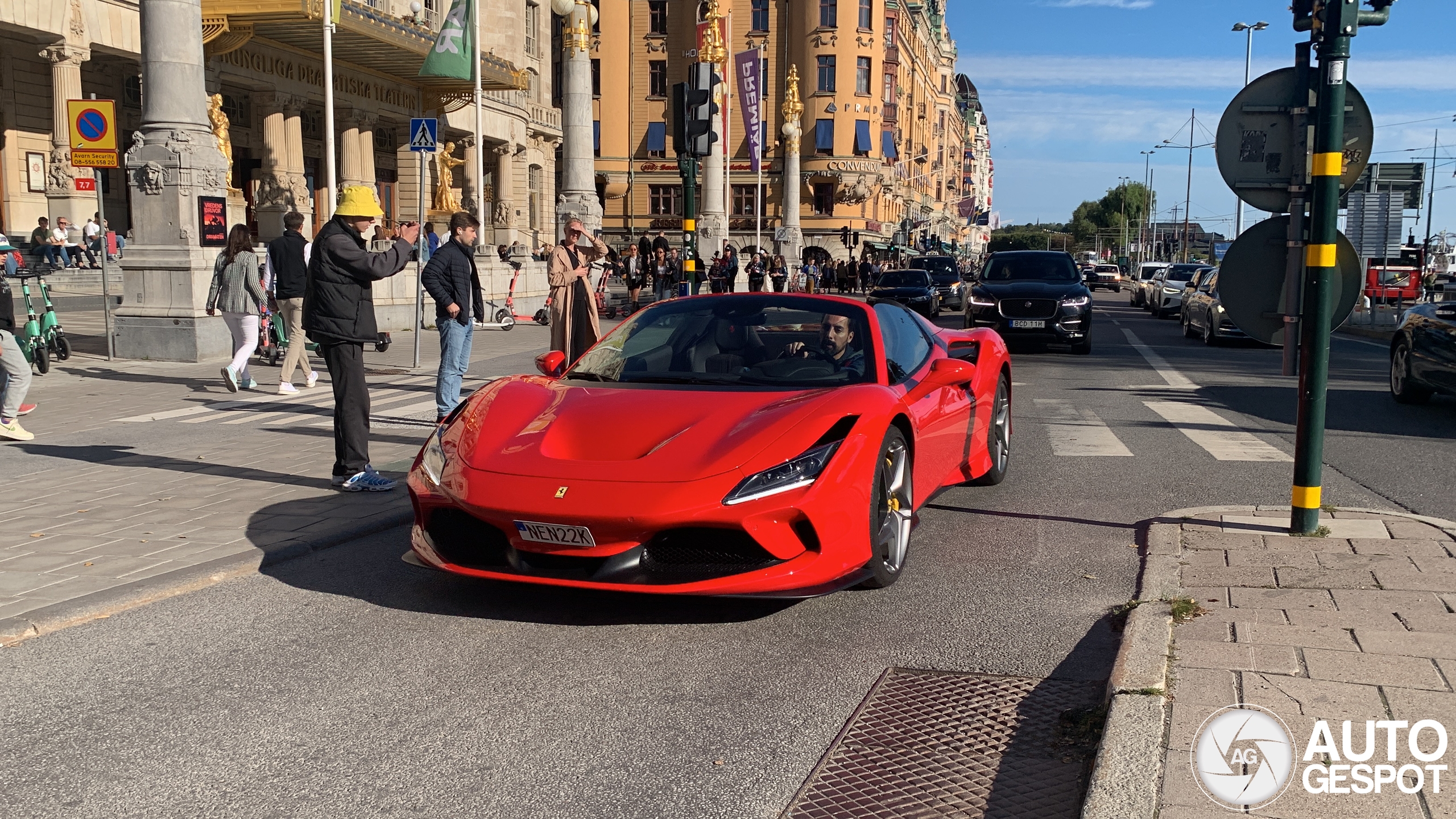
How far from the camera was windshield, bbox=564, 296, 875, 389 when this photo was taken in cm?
586

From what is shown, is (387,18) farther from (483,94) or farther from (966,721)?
(966,721)

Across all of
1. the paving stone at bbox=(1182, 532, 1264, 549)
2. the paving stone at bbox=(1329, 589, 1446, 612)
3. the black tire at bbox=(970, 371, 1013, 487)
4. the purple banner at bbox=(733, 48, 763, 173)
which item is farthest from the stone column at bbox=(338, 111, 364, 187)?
the paving stone at bbox=(1329, 589, 1446, 612)

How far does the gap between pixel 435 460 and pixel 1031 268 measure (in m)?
17.2

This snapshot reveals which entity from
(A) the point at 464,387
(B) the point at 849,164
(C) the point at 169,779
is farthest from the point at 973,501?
(B) the point at 849,164

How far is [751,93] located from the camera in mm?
46406

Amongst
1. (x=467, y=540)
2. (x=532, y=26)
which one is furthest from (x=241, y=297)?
(x=532, y=26)

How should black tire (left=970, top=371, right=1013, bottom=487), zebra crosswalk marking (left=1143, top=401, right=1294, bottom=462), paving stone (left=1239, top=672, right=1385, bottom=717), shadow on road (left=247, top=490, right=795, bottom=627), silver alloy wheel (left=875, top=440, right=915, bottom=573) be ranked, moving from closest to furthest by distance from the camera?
paving stone (left=1239, top=672, right=1385, bottom=717) < shadow on road (left=247, top=490, right=795, bottom=627) < silver alloy wheel (left=875, top=440, right=915, bottom=573) < black tire (left=970, top=371, right=1013, bottom=487) < zebra crosswalk marking (left=1143, top=401, right=1294, bottom=462)

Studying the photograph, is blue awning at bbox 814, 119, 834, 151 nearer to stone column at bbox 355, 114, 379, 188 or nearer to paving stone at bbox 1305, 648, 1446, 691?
stone column at bbox 355, 114, 379, 188

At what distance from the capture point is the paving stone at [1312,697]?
359cm

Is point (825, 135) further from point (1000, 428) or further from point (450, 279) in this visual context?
point (1000, 428)

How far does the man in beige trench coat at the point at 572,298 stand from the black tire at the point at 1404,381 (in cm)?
823

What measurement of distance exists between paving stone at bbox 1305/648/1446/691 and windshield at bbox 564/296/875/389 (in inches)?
92.3

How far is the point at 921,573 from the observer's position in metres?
5.76

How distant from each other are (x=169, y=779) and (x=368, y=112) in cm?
3710
